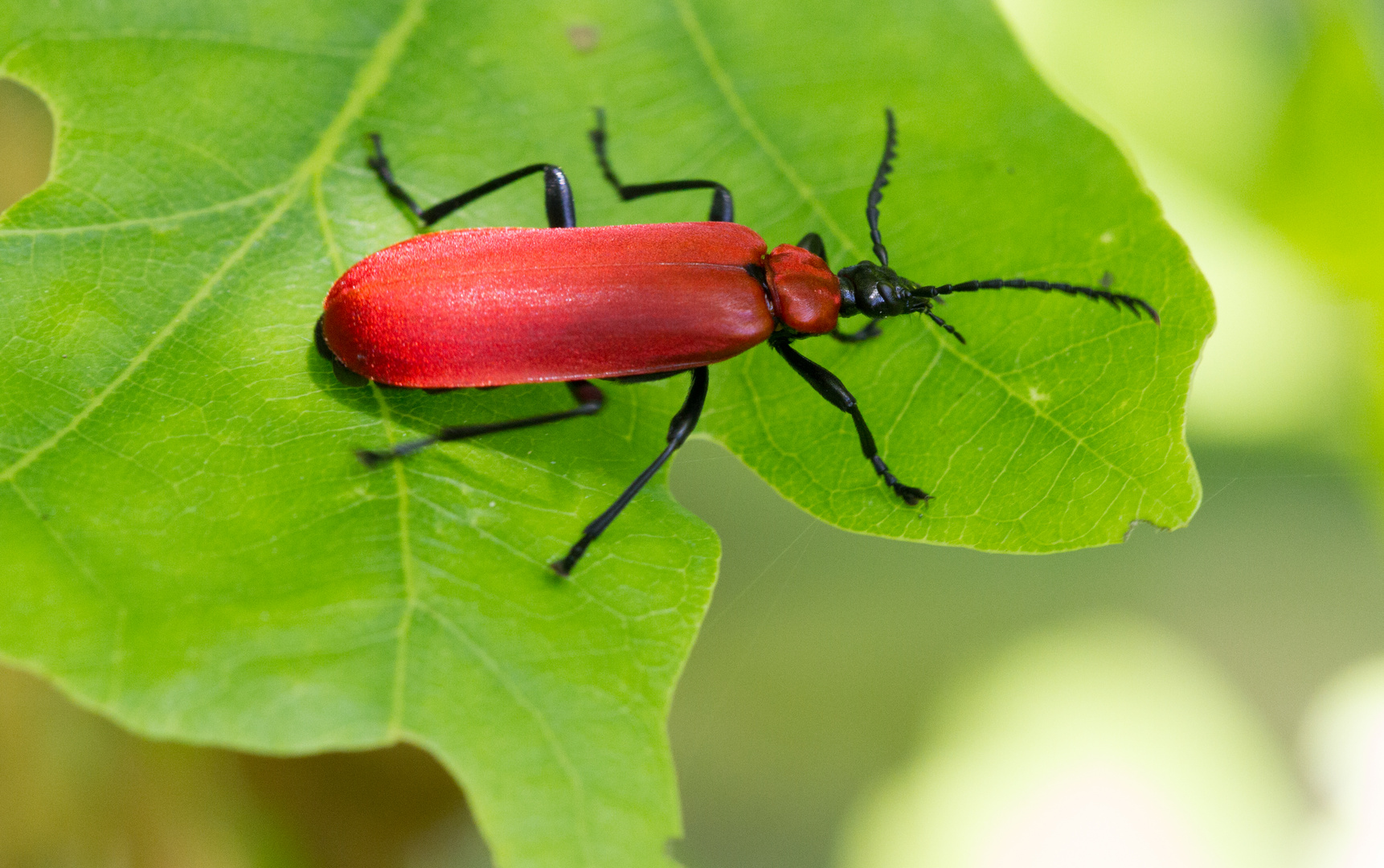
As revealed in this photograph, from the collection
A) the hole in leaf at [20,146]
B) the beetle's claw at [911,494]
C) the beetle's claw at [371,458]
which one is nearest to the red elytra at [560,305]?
the beetle's claw at [371,458]

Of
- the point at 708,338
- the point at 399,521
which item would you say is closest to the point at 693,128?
the point at 708,338

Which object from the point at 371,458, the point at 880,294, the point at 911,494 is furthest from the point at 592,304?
the point at 911,494

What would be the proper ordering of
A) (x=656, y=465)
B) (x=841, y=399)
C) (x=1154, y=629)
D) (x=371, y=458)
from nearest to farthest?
(x=371, y=458)
(x=656, y=465)
(x=841, y=399)
(x=1154, y=629)

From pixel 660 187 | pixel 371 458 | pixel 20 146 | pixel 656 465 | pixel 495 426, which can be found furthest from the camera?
pixel 20 146

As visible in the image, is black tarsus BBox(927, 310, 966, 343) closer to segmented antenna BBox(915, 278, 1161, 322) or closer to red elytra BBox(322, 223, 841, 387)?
segmented antenna BBox(915, 278, 1161, 322)

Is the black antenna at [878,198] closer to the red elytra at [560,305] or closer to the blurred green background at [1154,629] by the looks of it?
the red elytra at [560,305]

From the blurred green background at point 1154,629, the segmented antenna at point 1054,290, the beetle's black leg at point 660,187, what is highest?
the segmented antenna at point 1054,290

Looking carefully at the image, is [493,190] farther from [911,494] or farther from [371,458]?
[911,494]
